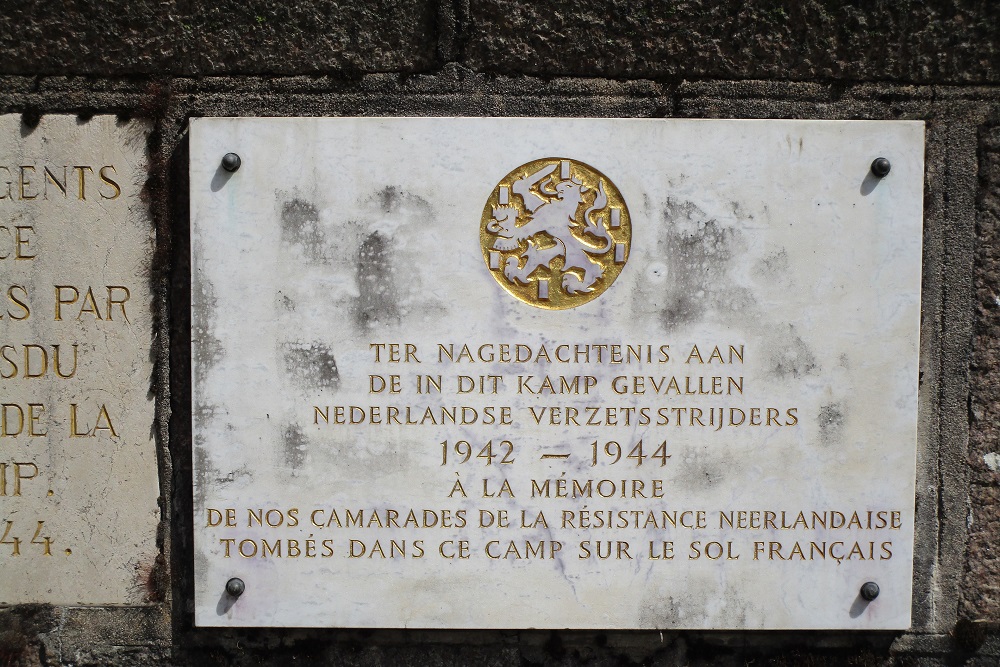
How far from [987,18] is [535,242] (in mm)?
1872

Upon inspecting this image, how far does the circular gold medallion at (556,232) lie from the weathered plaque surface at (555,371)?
0.01 m

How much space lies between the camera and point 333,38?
2750 millimetres

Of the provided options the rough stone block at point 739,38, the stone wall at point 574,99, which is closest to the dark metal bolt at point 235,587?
the stone wall at point 574,99

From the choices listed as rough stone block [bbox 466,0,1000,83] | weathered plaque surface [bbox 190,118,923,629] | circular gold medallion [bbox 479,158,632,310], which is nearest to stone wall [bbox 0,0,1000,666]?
rough stone block [bbox 466,0,1000,83]

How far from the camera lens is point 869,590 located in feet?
8.71

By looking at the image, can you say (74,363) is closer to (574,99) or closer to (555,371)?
(555,371)

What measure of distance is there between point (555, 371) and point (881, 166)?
137cm

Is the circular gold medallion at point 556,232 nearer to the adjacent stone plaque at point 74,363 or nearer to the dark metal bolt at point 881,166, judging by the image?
the dark metal bolt at point 881,166

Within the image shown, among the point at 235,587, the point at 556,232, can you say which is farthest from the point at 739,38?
the point at 235,587

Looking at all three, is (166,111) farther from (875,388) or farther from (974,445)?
(974,445)

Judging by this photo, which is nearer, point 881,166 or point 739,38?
point 881,166

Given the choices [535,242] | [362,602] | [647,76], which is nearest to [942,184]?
[647,76]

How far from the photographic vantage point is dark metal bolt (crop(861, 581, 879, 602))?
265 cm

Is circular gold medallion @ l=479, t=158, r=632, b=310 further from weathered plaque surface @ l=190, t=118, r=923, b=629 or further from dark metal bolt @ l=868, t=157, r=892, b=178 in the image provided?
dark metal bolt @ l=868, t=157, r=892, b=178
